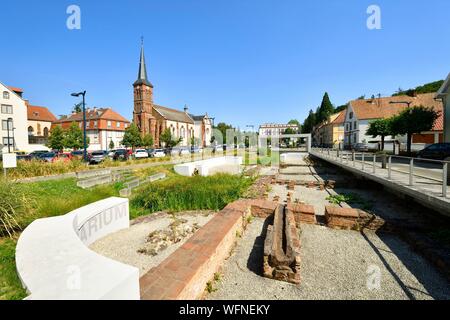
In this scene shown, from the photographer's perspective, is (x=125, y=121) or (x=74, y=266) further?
(x=125, y=121)

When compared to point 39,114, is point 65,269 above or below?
below

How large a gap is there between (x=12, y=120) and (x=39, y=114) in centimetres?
1821

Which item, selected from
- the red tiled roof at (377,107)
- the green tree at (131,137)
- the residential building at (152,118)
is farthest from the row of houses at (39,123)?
the red tiled roof at (377,107)

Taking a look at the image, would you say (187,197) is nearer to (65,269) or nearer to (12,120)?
(65,269)

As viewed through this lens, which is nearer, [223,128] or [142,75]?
[142,75]

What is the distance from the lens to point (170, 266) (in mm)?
3217

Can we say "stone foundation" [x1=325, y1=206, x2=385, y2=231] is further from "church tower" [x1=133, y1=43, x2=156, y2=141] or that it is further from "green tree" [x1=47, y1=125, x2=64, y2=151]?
"church tower" [x1=133, y1=43, x2=156, y2=141]

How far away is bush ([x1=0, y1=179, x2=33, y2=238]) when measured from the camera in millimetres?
4629

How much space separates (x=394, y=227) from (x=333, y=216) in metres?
1.56

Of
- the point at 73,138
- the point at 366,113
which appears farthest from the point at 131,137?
the point at 366,113

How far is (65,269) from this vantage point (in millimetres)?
2494

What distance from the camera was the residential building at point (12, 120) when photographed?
42.2m
